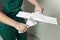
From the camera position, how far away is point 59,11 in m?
1.57

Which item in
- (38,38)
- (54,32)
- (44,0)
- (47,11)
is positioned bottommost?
(38,38)

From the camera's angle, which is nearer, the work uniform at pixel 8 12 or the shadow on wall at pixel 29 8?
the work uniform at pixel 8 12

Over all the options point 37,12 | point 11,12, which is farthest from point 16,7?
point 37,12

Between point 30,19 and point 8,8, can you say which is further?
point 8,8

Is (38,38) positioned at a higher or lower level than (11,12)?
lower

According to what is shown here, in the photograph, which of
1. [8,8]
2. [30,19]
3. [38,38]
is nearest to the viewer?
[30,19]

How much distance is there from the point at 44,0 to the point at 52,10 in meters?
0.15

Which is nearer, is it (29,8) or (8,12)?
(8,12)

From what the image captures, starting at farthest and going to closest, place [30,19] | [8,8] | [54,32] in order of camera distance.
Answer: [54,32] → [8,8] → [30,19]

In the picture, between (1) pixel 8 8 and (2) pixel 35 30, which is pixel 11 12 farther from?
(2) pixel 35 30

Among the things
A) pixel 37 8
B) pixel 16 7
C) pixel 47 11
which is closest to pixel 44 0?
pixel 47 11

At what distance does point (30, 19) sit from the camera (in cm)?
109

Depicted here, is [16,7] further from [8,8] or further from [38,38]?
[38,38]

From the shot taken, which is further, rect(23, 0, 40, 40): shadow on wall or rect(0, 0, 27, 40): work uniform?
rect(23, 0, 40, 40): shadow on wall
